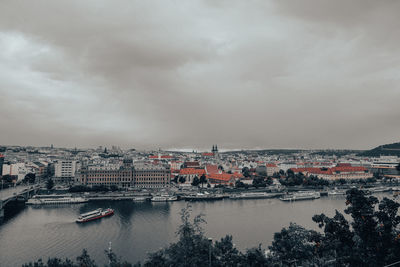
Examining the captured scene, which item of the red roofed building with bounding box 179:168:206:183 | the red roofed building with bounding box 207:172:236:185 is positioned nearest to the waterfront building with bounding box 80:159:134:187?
the red roofed building with bounding box 179:168:206:183

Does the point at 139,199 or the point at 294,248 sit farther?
the point at 139,199

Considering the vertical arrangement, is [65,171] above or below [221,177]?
above

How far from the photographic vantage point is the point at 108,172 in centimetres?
2819

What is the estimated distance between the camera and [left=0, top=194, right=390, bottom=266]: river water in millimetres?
10992

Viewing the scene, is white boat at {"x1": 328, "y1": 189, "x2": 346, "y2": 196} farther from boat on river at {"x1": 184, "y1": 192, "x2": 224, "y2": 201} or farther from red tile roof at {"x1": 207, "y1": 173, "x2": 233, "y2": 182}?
boat on river at {"x1": 184, "y1": 192, "x2": 224, "y2": 201}

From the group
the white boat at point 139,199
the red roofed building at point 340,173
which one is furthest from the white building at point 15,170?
the red roofed building at point 340,173

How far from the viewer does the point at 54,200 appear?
21.2m


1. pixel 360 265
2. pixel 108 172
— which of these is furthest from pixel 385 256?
pixel 108 172

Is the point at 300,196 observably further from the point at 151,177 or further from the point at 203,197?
the point at 151,177

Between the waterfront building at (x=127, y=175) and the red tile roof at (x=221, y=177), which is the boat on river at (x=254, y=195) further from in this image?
the waterfront building at (x=127, y=175)

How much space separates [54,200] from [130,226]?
9.54 m

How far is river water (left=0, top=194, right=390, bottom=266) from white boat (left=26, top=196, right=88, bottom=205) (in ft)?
3.30

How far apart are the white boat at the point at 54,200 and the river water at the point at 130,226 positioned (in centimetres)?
101

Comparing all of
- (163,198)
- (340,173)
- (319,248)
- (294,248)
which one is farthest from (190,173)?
(319,248)
